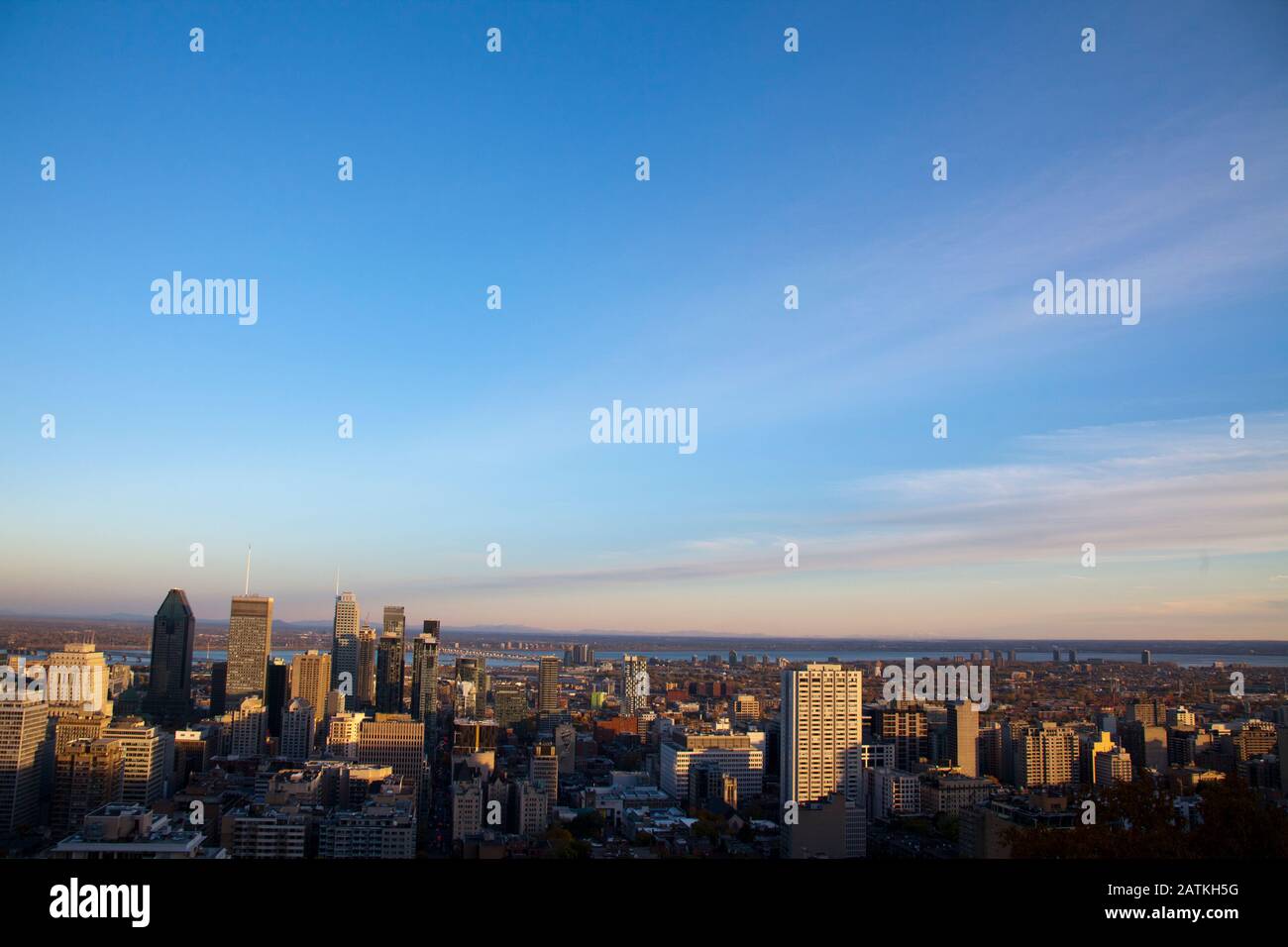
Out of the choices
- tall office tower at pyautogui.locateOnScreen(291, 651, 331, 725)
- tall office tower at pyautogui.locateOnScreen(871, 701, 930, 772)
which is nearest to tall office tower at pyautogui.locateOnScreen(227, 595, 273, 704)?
tall office tower at pyautogui.locateOnScreen(291, 651, 331, 725)

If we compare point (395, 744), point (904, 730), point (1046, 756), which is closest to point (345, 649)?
point (395, 744)

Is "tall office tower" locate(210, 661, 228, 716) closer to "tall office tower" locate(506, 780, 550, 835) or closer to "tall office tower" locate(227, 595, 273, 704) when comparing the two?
"tall office tower" locate(227, 595, 273, 704)

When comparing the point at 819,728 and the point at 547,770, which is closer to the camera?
the point at 819,728

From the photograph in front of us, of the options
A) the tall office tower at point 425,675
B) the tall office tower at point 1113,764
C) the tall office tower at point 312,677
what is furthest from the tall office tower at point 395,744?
the tall office tower at point 1113,764

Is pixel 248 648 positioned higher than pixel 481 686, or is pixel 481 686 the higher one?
pixel 248 648

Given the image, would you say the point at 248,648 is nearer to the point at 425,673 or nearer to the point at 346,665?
the point at 346,665
